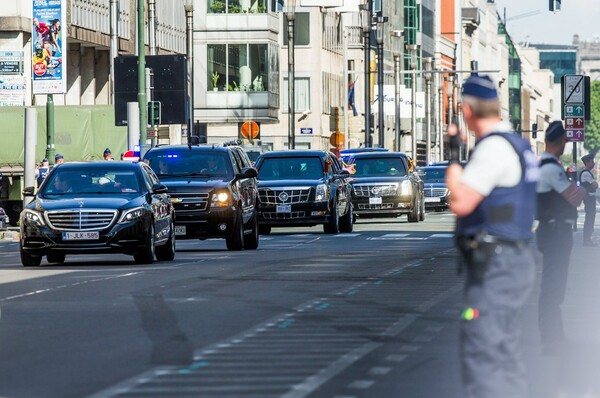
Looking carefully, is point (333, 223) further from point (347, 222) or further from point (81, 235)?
Result: point (81, 235)

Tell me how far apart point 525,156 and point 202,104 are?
276 ft

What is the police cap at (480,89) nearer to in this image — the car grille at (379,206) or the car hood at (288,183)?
the car hood at (288,183)

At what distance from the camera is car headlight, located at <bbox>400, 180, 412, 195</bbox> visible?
5016 cm

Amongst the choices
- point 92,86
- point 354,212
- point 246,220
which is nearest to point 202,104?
point 92,86

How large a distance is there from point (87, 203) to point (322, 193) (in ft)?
44.8

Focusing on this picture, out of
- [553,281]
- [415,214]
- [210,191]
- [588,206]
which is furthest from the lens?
[415,214]

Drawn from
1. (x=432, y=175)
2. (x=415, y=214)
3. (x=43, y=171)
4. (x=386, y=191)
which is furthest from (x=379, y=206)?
(x=432, y=175)

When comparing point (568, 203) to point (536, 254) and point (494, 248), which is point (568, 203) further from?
point (536, 254)

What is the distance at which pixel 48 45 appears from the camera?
4728 centimetres

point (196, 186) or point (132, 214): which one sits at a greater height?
point (196, 186)

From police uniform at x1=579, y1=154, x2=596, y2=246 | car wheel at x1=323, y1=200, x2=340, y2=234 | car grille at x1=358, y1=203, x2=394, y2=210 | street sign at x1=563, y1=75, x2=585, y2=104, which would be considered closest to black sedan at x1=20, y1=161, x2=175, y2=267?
police uniform at x1=579, y1=154, x2=596, y2=246

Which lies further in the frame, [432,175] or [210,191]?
[432,175]

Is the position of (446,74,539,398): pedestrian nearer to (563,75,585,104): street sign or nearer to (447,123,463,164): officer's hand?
(447,123,463,164): officer's hand

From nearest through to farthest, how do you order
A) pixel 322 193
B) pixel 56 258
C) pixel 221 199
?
1. pixel 56 258
2. pixel 221 199
3. pixel 322 193
